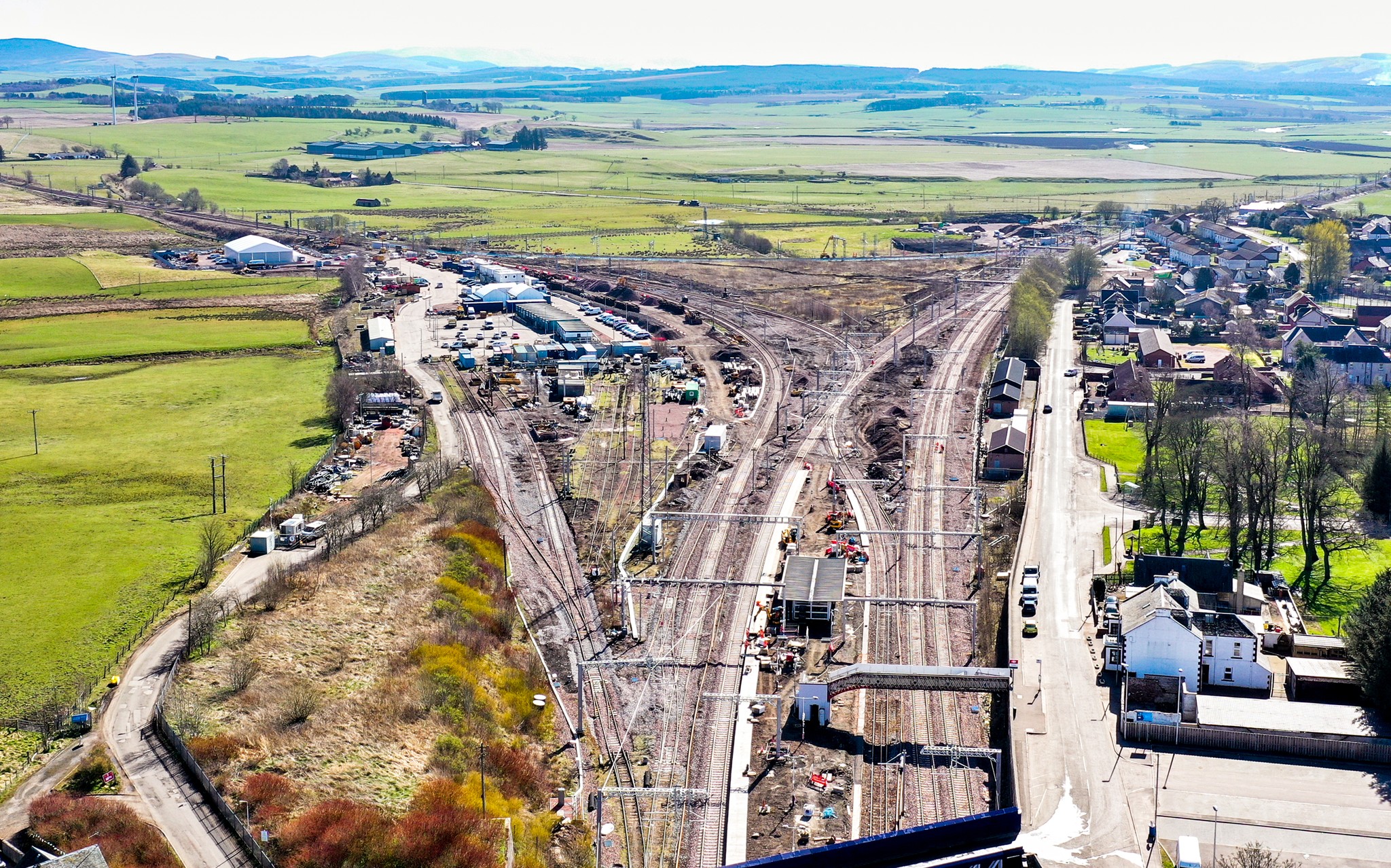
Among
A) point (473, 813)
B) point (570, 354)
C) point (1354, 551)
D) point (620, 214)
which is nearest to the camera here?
point (473, 813)

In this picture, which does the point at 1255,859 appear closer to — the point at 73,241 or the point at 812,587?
the point at 812,587

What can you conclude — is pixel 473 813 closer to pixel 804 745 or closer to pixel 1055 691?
pixel 804 745

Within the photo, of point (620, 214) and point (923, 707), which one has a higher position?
point (620, 214)

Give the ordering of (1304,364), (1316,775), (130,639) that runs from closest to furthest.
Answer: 1. (1316,775)
2. (130,639)
3. (1304,364)

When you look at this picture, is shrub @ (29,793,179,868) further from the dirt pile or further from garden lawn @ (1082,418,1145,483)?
garden lawn @ (1082,418,1145,483)

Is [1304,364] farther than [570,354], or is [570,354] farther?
[570,354]

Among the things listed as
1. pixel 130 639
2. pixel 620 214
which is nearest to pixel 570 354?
pixel 130 639

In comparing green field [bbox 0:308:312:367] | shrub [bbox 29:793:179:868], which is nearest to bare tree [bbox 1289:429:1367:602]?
shrub [bbox 29:793:179:868]
